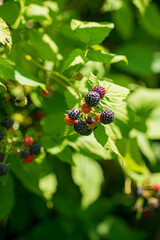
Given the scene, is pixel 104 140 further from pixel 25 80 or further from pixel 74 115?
pixel 25 80

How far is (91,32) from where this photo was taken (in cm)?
155

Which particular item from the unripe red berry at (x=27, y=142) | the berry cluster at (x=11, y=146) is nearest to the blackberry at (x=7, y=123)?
the berry cluster at (x=11, y=146)

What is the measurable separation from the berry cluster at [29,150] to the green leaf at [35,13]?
2.38ft

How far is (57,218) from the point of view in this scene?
3.11m

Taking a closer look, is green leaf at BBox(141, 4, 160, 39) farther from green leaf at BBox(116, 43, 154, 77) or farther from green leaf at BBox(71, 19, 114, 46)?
green leaf at BBox(71, 19, 114, 46)

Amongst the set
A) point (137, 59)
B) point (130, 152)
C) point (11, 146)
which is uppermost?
point (11, 146)

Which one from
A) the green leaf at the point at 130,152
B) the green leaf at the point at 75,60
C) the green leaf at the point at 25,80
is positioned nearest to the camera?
the green leaf at the point at 75,60

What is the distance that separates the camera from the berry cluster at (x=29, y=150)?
152 cm

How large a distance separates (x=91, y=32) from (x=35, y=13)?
0.38 meters

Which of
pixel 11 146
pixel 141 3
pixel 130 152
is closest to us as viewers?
pixel 11 146

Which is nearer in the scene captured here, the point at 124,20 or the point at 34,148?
the point at 34,148

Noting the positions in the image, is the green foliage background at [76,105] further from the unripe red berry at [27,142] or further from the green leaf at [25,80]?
the unripe red berry at [27,142]

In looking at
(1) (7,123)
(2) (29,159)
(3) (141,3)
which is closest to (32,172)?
(2) (29,159)

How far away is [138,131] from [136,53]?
1182 millimetres
